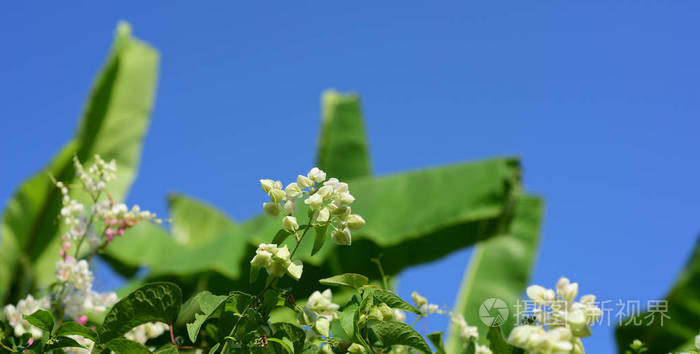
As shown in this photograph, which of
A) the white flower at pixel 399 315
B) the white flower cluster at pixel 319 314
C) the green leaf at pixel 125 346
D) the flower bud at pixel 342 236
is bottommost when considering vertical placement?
the green leaf at pixel 125 346

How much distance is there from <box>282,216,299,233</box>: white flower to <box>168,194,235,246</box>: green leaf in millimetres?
4635

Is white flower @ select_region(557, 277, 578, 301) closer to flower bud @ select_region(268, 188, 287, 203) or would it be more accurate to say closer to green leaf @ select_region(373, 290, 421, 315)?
green leaf @ select_region(373, 290, 421, 315)

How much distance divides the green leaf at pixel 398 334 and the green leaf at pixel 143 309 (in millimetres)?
159

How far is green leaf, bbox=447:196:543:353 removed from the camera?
9.63ft

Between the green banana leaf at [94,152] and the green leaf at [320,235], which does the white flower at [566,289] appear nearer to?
the green leaf at [320,235]

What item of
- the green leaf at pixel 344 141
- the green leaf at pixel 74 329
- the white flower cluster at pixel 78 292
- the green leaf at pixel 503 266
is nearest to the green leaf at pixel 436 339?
the green leaf at pixel 74 329

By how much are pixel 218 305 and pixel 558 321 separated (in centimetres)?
26

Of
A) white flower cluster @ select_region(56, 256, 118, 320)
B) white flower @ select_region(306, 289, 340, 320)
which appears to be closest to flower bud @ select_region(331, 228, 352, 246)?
white flower @ select_region(306, 289, 340, 320)

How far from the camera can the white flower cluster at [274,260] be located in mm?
454

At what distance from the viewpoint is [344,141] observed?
3768 mm

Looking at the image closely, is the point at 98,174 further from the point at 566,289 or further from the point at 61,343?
the point at 566,289

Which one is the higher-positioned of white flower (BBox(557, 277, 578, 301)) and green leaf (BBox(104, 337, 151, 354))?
white flower (BBox(557, 277, 578, 301))

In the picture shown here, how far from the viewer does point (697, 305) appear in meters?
2.72

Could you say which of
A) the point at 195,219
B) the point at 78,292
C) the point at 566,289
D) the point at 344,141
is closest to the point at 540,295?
the point at 566,289
